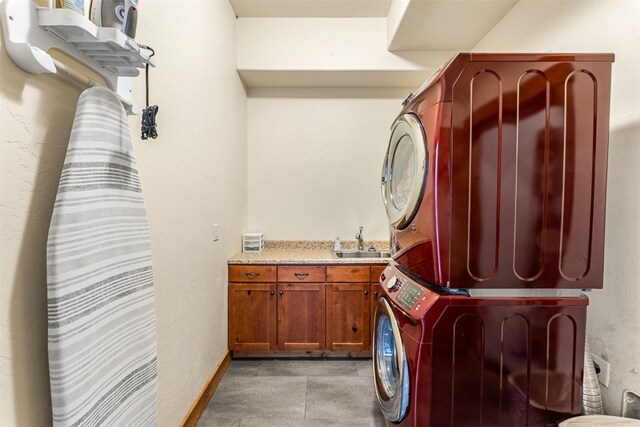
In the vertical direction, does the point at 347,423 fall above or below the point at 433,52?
below

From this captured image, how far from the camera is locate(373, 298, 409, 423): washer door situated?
4.53 ft

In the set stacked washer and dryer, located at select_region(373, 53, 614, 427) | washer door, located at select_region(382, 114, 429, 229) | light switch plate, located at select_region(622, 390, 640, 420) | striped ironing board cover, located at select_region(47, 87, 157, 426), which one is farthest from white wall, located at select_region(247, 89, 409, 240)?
striped ironing board cover, located at select_region(47, 87, 157, 426)

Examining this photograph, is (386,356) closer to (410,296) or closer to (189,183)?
(410,296)

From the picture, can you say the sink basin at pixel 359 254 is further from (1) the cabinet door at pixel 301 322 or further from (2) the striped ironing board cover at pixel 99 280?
(2) the striped ironing board cover at pixel 99 280

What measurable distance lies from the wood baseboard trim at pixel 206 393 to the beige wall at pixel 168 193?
0.19 ft

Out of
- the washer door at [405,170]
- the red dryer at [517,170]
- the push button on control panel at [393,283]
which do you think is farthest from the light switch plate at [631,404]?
the washer door at [405,170]

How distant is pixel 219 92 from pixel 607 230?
8.03 feet

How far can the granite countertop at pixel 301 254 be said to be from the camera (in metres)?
2.75

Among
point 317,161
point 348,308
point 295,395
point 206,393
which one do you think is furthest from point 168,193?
point 317,161

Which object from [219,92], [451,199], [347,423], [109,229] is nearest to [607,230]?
[451,199]

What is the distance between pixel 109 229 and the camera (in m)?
0.92

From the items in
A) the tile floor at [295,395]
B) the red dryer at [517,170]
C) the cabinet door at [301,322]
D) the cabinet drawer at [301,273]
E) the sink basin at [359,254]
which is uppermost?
the red dryer at [517,170]

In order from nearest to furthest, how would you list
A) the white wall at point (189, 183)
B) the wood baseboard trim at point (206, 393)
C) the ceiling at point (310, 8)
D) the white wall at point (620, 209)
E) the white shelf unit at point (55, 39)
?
the white shelf unit at point (55, 39) → the white wall at point (620, 209) → the white wall at point (189, 183) → the wood baseboard trim at point (206, 393) → the ceiling at point (310, 8)

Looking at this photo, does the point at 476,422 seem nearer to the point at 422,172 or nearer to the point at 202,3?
the point at 422,172
